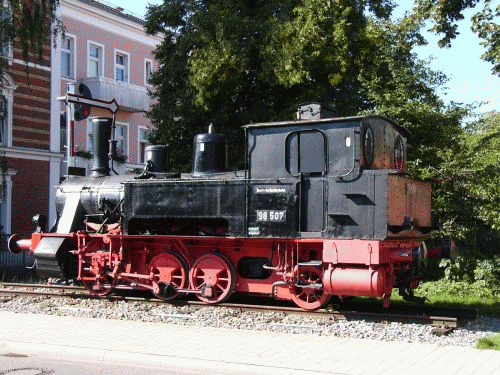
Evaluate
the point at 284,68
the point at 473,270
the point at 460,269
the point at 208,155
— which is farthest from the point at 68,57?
the point at 473,270

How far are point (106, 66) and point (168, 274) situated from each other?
21.0 meters

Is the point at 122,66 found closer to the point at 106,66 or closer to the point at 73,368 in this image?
the point at 106,66

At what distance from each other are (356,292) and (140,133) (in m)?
24.4

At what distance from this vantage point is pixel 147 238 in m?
11.5

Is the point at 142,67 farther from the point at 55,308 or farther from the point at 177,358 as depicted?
the point at 177,358

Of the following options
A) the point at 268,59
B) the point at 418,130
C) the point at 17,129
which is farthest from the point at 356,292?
the point at 17,129

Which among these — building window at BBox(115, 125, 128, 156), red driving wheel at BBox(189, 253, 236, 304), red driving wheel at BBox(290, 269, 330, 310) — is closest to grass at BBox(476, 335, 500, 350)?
red driving wheel at BBox(290, 269, 330, 310)

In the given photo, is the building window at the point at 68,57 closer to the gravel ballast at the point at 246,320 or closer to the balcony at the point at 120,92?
the balcony at the point at 120,92

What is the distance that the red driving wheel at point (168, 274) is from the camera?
11.3 meters

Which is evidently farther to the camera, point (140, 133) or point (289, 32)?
point (140, 133)

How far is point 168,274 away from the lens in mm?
11406

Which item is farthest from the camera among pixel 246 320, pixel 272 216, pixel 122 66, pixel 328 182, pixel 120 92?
pixel 122 66

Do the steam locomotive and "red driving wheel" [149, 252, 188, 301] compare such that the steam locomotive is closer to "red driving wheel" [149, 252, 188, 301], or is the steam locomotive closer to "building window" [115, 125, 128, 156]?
"red driving wheel" [149, 252, 188, 301]

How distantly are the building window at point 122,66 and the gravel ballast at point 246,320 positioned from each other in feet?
67.8
